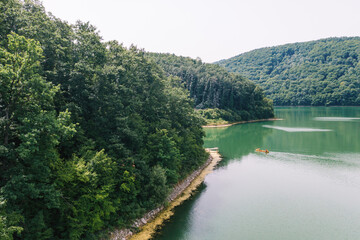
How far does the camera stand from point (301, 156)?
46438 millimetres

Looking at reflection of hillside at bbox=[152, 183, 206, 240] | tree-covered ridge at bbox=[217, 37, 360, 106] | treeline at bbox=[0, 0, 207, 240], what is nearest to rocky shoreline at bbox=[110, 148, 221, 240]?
reflection of hillside at bbox=[152, 183, 206, 240]

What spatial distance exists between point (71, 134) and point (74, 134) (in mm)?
3269

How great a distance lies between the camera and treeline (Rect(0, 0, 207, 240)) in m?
14.3

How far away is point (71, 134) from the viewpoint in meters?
16.2

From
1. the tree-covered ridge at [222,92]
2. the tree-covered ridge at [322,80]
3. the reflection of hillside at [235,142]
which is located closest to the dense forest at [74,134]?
the reflection of hillside at [235,142]

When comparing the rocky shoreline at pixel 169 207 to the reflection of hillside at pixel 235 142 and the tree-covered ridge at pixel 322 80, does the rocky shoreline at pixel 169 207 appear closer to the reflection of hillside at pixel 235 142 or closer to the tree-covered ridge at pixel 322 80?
the reflection of hillside at pixel 235 142

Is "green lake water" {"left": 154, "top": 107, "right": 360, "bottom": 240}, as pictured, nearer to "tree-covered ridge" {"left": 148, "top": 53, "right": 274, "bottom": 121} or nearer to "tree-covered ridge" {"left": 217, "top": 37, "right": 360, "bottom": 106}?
"tree-covered ridge" {"left": 148, "top": 53, "right": 274, "bottom": 121}

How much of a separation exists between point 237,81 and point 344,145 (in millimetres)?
62549

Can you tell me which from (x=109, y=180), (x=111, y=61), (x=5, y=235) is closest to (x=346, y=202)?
(x=109, y=180)

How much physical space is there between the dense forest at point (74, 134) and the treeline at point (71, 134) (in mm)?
66

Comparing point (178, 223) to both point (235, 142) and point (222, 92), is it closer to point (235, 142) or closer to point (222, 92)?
point (235, 142)

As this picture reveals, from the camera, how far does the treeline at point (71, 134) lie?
47.1ft

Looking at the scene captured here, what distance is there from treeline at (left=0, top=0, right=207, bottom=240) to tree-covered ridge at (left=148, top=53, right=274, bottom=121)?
74.0 meters

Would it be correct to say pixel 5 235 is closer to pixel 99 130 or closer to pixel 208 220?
pixel 99 130
